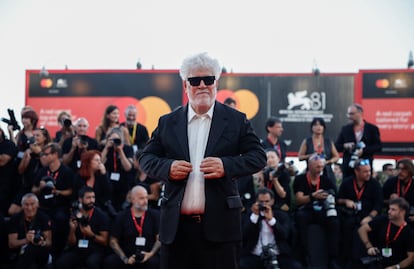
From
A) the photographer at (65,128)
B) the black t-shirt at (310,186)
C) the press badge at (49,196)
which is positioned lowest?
the press badge at (49,196)

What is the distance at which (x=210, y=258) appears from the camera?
3.21 meters

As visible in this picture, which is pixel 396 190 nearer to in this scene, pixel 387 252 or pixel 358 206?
pixel 358 206

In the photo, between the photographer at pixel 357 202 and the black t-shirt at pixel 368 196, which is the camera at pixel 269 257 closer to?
the photographer at pixel 357 202

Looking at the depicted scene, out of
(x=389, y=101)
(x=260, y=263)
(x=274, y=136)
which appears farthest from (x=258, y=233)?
(x=389, y=101)

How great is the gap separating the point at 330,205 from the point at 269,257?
1.24m

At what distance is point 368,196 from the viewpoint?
8195 millimetres

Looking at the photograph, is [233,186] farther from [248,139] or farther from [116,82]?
[116,82]

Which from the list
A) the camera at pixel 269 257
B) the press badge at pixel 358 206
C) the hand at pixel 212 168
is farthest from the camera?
the press badge at pixel 358 206

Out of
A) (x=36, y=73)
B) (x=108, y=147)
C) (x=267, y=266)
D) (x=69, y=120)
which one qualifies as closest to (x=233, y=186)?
(x=267, y=266)

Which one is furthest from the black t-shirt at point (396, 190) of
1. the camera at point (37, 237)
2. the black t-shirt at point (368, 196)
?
the camera at point (37, 237)

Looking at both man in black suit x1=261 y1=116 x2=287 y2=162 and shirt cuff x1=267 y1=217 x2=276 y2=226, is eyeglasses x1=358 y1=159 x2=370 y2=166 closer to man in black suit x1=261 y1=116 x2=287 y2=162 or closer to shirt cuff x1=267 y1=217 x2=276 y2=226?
man in black suit x1=261 y1=116 x2=287 y2=162

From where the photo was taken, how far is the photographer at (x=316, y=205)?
795 cm

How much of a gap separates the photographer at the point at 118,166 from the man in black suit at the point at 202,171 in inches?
191

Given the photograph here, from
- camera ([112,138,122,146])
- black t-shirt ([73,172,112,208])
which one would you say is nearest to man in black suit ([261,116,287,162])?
camera ([112,138,122,146])
